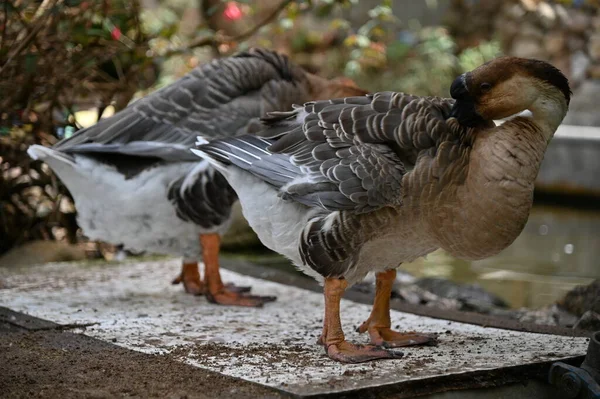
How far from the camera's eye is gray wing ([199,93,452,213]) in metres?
4.30

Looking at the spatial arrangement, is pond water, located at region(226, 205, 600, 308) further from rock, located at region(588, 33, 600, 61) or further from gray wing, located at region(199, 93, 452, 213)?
rock, located at region(588, 33, 600, 61)

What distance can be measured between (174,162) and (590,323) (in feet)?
9.58

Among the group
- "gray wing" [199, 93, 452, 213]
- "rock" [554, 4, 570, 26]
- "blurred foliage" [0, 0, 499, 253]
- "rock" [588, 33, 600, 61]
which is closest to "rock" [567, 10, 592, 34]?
"rock" [554, 4, 570, 26]

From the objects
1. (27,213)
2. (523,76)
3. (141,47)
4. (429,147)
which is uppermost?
(141,47)

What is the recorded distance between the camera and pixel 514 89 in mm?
4215

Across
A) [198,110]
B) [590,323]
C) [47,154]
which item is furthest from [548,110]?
[47,154]

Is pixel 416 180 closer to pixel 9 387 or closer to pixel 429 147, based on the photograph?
pixel 429 147

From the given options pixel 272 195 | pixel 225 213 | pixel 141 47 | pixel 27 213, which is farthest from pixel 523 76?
pixel 27 213

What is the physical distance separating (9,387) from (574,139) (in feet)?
31.7

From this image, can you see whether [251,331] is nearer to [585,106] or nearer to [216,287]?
[216,287]

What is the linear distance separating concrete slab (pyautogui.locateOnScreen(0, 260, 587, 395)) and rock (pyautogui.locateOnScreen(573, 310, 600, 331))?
1.91ft

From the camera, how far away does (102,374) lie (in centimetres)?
409

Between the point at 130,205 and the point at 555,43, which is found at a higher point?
the point at 555,43

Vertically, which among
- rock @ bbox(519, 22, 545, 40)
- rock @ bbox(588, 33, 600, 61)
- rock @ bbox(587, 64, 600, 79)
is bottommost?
rock @ bbox(587, 64, 600, 79)
